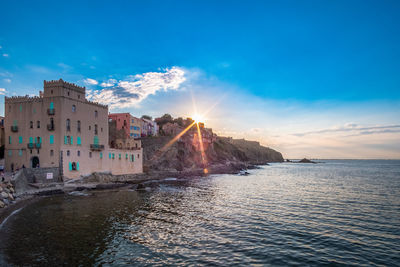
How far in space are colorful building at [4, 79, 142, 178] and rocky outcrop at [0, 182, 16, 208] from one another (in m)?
9.48

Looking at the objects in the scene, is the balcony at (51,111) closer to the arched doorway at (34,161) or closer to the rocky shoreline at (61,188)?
the arched doorway at (34,161)

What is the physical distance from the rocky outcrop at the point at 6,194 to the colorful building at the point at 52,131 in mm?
9481

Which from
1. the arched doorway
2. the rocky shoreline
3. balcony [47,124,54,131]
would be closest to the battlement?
balcony [47,124,54,131]

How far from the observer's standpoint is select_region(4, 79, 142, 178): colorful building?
40406 millimetres

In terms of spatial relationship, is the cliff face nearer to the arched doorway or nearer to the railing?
the railing

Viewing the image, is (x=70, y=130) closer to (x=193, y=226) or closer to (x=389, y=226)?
(x=193, y=226)

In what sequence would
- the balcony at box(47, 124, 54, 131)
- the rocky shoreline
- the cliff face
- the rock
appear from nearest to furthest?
the rocky shoreline → the rock → the balcony at box(47, 124, 54, 131) → the cliff face

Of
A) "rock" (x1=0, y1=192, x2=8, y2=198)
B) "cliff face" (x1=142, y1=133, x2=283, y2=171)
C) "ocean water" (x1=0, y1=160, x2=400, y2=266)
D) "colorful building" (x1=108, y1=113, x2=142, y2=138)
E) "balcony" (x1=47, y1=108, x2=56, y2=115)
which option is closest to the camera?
"ocean water" (x1=0, y1=160, x2=400, y2=266)

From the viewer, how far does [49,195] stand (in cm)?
3409

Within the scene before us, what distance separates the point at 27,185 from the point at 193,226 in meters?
28.1

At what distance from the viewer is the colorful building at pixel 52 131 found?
40.4 metres

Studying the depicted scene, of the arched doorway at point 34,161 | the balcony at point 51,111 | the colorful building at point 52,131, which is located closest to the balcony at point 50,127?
the colorful building at point 52,131

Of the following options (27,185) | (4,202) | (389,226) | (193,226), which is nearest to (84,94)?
(27,185)

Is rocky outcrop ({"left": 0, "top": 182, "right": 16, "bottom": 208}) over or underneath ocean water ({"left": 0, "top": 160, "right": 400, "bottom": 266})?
over
